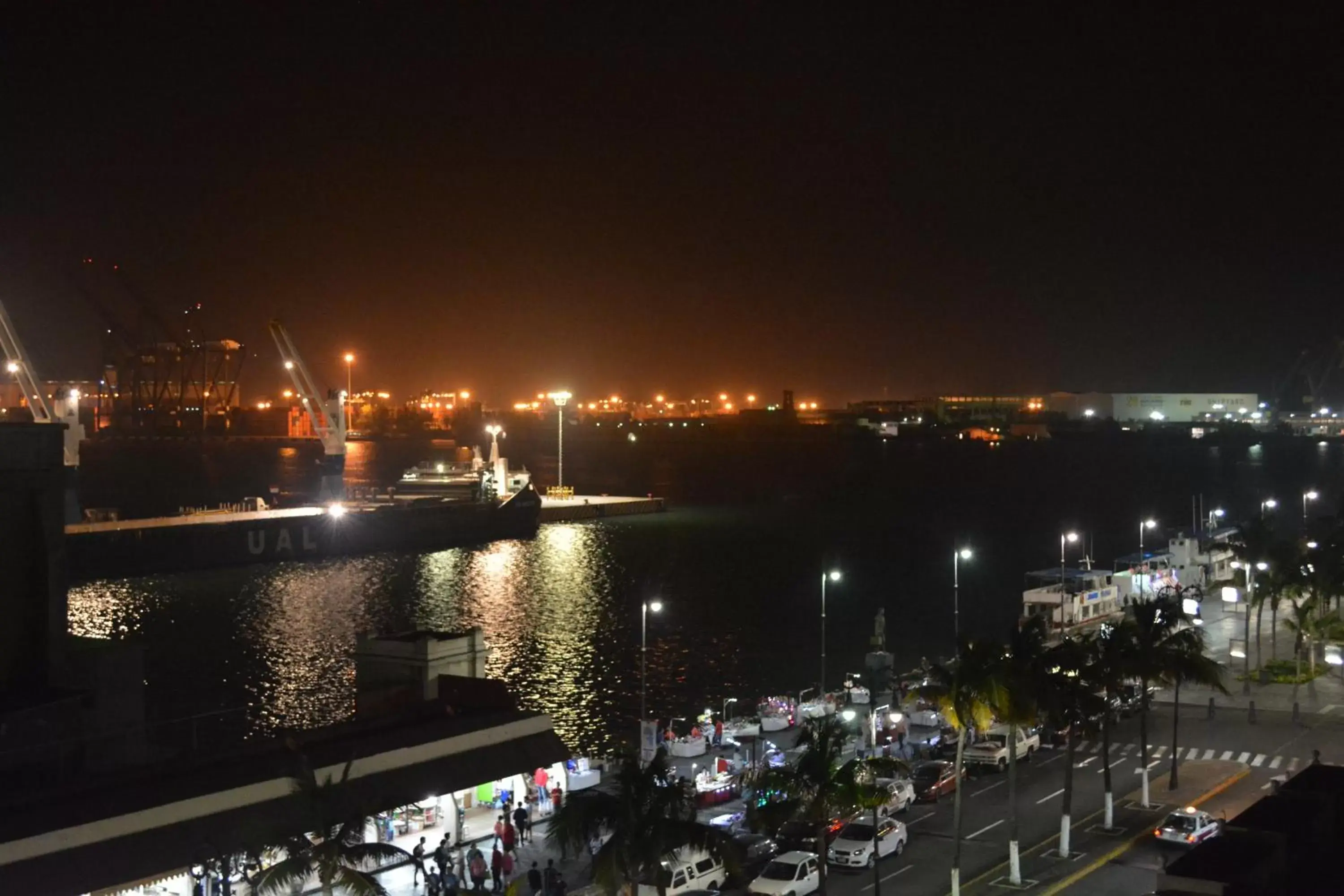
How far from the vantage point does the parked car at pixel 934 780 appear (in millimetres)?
15016

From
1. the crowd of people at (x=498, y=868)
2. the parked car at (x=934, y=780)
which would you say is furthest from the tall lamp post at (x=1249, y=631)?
the crowd of people at (x=498, y=868)

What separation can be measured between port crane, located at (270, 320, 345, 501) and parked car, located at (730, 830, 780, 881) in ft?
204

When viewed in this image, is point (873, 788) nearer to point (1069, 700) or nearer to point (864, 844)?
point (864, 844)

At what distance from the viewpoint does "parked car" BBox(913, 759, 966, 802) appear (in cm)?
1502

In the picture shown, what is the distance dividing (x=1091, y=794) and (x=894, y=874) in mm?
3727

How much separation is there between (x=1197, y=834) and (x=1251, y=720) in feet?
A: 21.1

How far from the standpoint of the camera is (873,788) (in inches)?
428

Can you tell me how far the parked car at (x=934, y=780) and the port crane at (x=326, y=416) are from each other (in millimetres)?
60861

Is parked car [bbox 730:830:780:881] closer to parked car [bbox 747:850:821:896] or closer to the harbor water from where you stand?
parked car [bbox 747:850:821:896]

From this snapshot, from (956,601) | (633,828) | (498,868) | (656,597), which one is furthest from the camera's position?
(656,597)

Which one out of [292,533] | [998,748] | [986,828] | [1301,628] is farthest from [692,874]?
[292,533]

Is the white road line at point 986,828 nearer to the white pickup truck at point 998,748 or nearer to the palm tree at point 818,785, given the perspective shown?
the white pickup truck at point 998,748

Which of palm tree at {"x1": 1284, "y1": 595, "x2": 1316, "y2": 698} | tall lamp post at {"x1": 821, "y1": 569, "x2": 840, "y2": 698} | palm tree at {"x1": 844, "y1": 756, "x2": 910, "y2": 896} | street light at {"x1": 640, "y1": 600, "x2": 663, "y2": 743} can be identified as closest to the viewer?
palm tree at {"x1": 844, "y1": 756, "x2": 910, "y2": 896}

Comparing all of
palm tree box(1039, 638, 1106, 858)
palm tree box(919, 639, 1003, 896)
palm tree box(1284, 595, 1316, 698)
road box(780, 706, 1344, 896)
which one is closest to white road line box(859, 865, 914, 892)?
road box(780, 706, 1344, 896)
